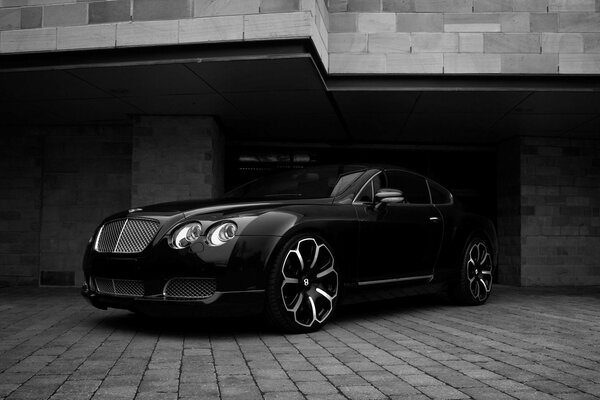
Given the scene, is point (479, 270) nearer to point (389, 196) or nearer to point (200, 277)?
point (389, 196)

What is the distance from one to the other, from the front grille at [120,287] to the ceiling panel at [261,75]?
328cm

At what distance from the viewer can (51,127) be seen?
1152 cm

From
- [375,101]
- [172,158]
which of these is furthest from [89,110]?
[375,101]

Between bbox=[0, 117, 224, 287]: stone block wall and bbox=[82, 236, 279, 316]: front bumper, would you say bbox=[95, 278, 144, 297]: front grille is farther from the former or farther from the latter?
bbox=[0, 117, 224, 287]: stone block wall

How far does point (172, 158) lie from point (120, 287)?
227 inches

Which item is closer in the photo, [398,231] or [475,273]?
[398,231]

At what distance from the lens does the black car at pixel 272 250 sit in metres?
4.70

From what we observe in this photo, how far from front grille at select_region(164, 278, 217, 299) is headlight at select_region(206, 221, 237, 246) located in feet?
0.97

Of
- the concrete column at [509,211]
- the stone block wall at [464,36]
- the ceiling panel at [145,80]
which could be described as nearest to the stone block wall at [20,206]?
the ceiling panel at [145,80]

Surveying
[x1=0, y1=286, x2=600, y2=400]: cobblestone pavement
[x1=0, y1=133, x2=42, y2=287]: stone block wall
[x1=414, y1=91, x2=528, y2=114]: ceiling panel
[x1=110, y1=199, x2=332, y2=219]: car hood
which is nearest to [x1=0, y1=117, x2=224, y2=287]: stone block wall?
[x1=0, y1=133, x2=42, y2=287]: stone block wall

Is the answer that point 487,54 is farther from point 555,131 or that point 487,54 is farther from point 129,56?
point 129,56

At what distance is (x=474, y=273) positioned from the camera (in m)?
7.30

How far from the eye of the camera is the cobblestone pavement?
3287 mm

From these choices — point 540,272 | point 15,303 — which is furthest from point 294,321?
point 540,272
